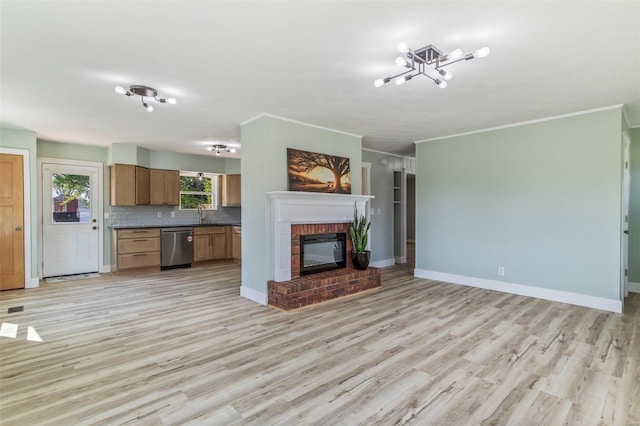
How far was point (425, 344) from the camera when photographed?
2939mm

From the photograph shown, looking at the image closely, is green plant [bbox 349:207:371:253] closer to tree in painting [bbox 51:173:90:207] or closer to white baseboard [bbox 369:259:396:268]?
white baseboard [bbox 369:259:396:268]

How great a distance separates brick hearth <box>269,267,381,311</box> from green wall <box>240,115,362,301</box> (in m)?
0.31

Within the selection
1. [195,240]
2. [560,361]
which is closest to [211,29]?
[560,361]

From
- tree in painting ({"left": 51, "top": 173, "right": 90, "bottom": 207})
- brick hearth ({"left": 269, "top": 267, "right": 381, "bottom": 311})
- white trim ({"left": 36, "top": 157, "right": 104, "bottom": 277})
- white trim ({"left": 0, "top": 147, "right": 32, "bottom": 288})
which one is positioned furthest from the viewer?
tree in painting ({"left": 51, "top": 173, "right": 90, "bottom": 207})

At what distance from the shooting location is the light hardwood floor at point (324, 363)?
1.99 metres

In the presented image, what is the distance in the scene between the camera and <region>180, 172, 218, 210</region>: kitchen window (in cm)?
759

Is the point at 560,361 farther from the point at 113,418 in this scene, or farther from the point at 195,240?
the point at 195,240

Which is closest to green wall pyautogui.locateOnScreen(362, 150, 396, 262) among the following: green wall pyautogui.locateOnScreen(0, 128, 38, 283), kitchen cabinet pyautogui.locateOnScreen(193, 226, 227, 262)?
kitchen cabinet pyautogui.locateOnScreen(193, 226, 227, 262)

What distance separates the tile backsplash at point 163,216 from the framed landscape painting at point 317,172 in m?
4.22

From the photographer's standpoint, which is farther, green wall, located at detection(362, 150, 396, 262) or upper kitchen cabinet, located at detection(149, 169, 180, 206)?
upper kitchen cabinet, located at detection(149, 169, 180, 206)

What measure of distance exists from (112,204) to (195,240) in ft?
5.73

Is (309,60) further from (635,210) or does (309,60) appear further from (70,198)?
(70,198)

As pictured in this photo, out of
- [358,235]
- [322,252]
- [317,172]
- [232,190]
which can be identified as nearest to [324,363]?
[322,252]

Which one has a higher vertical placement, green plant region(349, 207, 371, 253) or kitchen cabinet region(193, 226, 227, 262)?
green plant region(349, 207, 371, 253)
